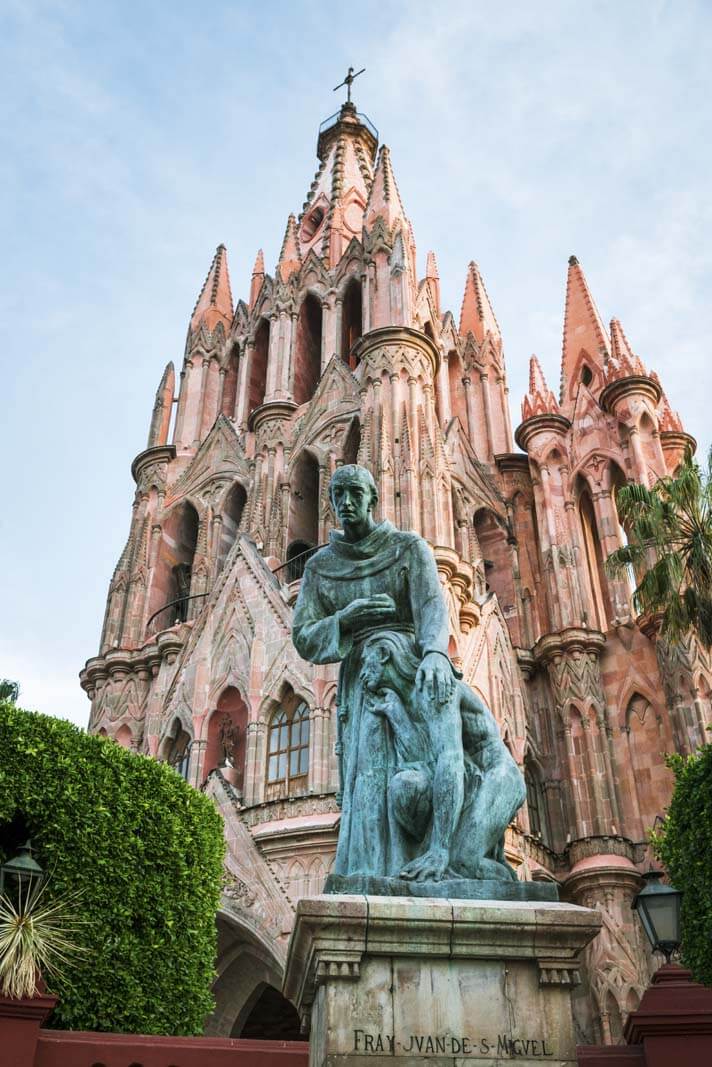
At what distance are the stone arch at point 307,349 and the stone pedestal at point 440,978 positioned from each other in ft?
91.6

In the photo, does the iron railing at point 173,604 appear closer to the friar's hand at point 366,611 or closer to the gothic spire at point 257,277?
the gothic spire at point 257,277

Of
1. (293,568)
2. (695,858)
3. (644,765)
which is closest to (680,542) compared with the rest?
(644,765)

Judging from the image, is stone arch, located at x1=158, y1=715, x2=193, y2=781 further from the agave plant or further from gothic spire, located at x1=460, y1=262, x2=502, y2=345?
gothic spire, located at x1=460, y1=262, x2=502, y2=345

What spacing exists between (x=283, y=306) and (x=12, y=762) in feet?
79.6

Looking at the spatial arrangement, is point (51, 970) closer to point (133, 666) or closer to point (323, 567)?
point (323, 567)

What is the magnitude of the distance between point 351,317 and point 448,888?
31.0m

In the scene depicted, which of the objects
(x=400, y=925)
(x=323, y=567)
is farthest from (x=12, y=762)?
(x=400, y=925)

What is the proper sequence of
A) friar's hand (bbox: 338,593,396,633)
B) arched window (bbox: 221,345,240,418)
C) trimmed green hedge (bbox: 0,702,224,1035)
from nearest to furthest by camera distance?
friar's hand (bbox: 338,593,396,633) → trimmed green hedge (bbox: 0,702,224,1035) → arched window (bbox: 221,345,240,418)

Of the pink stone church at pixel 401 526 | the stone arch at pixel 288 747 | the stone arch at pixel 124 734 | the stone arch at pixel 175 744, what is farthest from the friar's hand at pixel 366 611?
the stone arch at pixel 124 734

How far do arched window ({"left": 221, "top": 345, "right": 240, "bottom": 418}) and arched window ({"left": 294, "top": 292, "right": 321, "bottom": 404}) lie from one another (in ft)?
8.71

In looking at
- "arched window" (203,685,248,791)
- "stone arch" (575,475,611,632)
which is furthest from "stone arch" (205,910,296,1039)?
"stone arch" (575,475,611,632)

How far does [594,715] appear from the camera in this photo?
86.2ft

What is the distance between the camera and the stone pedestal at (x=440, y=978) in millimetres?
4875

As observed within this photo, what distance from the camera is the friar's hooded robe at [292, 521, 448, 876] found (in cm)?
584
